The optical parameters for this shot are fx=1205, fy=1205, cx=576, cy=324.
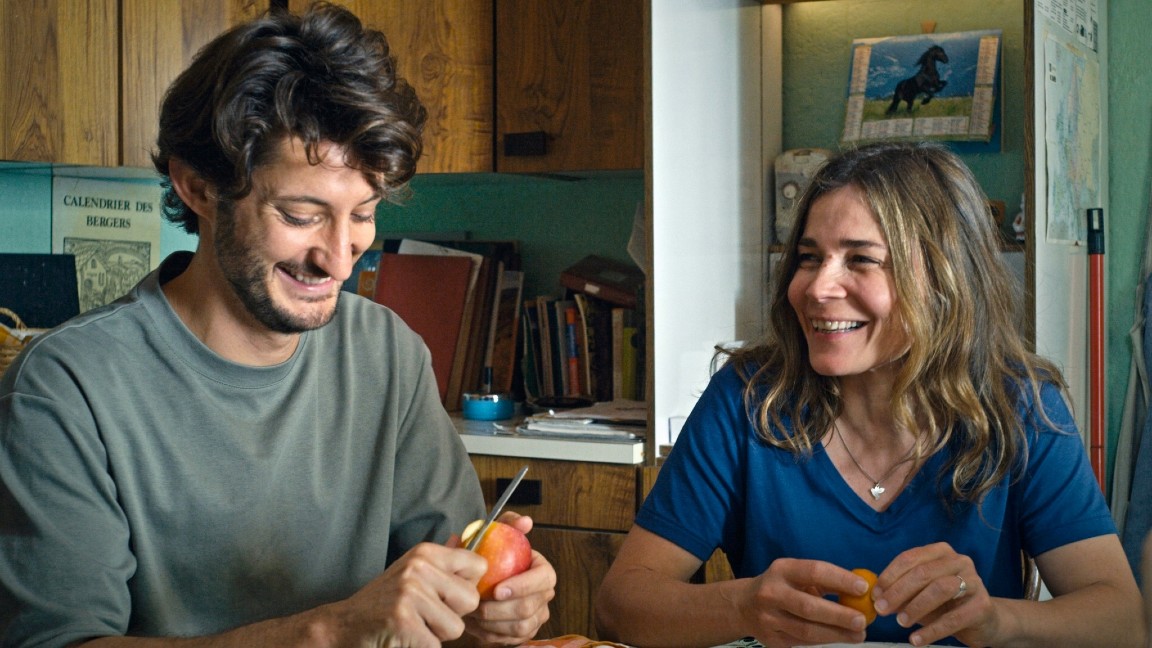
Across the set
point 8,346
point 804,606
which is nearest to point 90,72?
point 8,346

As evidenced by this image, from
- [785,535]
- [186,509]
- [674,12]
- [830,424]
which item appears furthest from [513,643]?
[674,12]

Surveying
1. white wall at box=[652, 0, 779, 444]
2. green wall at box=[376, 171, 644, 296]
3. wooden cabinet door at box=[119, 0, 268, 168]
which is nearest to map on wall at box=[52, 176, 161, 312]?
Answer: wooden cabinet door at box=[119, 0, 268, 168]

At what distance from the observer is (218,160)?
4.55 feet

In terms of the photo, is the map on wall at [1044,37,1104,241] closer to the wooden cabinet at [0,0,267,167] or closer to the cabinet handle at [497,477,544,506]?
the cabinet handle at [497,477,544,506]

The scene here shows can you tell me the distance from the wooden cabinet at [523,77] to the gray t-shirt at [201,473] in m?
1.33

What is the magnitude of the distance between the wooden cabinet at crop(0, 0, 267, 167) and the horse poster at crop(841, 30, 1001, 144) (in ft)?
5.62

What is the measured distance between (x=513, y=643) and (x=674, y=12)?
169 cm

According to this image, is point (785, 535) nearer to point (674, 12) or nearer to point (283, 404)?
point (283, 404)

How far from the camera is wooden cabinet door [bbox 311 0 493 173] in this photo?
117 inches

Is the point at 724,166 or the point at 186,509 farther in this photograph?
the point at 724,166

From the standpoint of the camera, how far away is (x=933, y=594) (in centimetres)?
129

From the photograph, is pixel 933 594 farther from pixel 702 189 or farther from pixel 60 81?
pixel 60 81

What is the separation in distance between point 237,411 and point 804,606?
2.24 feet

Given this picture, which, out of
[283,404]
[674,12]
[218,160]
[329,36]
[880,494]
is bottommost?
[880,494]
